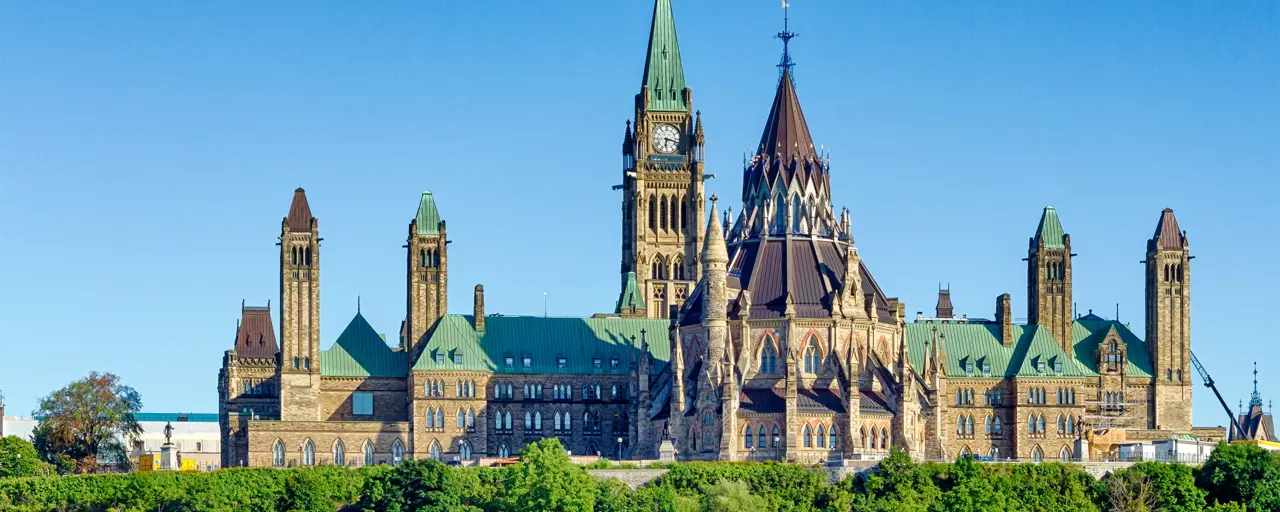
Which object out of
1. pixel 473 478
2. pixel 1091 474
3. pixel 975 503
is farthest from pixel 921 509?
pixel 473 478

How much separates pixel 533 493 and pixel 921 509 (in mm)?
23841

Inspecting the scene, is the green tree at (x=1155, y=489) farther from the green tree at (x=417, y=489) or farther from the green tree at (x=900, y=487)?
the green tree at (x=417, y=489)

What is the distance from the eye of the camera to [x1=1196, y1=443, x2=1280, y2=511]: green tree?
18812 centimetres

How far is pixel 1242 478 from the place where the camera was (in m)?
190

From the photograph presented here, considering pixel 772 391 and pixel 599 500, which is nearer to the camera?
pixel 599 500

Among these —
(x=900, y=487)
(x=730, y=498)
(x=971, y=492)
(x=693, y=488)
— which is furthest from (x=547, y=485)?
(x=971, y=492)

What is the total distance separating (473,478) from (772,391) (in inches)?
914

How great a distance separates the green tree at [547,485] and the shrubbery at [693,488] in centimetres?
14

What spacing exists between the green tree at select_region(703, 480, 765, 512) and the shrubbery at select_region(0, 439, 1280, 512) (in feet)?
0.29

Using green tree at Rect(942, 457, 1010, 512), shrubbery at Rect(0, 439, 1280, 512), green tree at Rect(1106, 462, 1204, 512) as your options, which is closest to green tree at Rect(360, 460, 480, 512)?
shrubbery at Rect(0, 439, 1280, 512)

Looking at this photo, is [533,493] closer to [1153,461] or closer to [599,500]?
[599,500]

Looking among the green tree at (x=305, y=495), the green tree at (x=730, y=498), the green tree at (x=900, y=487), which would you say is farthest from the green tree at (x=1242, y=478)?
the green tree at (x=305, y=495)

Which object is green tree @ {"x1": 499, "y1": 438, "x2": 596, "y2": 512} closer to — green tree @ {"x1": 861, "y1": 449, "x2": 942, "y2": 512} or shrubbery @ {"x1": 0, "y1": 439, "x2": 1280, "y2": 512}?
shrubbery @ {"x1": 0, "y1": 439, "x2": 1280, "y2": 512}

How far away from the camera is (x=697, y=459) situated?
7815 inches
